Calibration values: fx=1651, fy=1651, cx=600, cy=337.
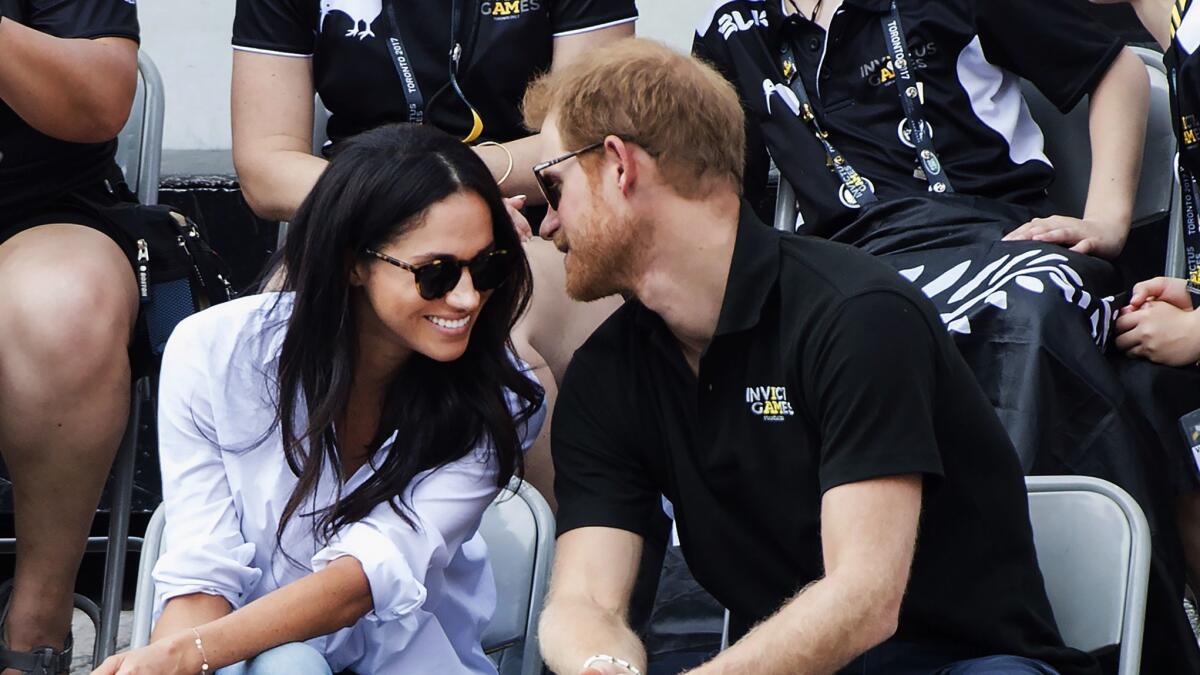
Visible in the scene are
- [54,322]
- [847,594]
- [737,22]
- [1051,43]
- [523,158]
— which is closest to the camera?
[847,594]

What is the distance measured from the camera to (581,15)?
3.51 metres

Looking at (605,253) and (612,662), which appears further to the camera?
(605,253)

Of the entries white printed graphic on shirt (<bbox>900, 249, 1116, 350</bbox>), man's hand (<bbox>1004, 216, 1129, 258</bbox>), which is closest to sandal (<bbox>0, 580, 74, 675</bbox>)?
white printed graphic on shirt (<bbox>900, 249, 1116, 350</bbox>)

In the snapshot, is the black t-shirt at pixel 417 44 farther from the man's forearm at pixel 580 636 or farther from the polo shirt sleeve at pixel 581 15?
the man's forearm at pixel 580 636

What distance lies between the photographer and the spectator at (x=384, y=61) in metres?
3.47

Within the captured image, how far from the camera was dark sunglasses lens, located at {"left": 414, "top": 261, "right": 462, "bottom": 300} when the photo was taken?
2.41m

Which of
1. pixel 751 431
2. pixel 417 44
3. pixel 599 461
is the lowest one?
pixel 599 461

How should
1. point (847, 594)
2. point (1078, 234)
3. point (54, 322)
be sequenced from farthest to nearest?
point (1078, 234) → point (54, 322) → point (847, 594)

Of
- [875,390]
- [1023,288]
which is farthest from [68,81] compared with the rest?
[1023,288]

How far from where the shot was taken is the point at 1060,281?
2.99 metres

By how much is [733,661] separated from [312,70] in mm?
1943

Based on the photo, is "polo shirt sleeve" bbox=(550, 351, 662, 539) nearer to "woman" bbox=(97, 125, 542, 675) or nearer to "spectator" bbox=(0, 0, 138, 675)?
"woman" bbox=(97, 125, 542, 675)

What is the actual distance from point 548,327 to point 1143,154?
135cm

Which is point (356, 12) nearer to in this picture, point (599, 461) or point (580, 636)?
point (599, 461)
